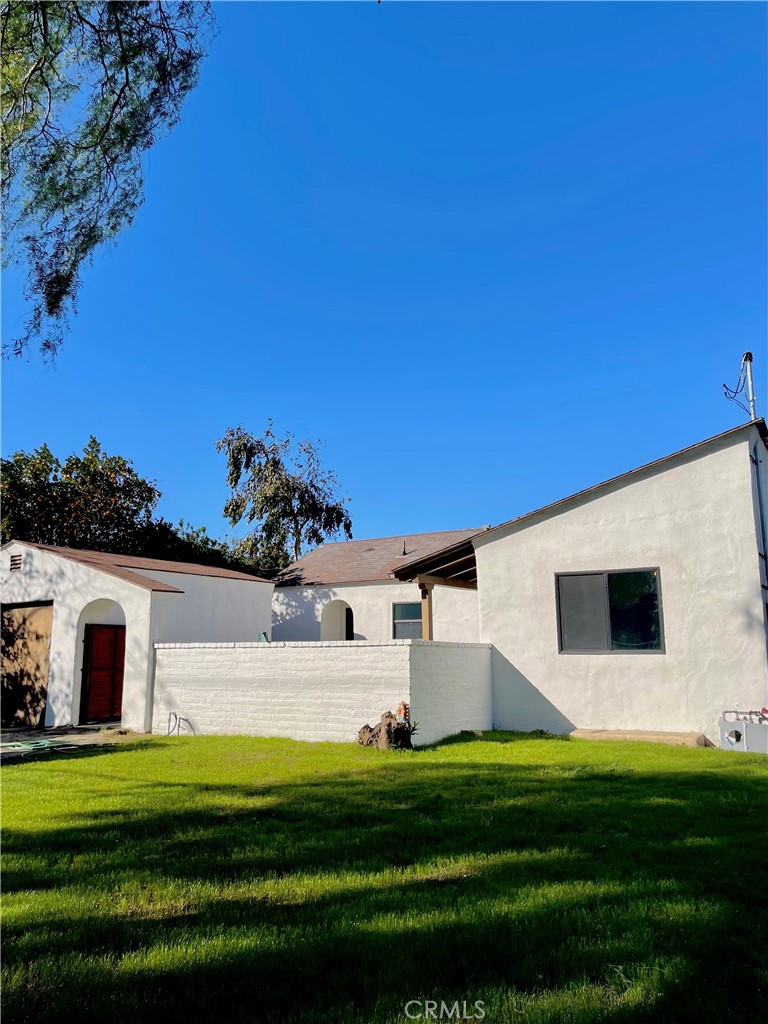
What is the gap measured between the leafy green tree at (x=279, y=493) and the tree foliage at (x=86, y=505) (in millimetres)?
4702

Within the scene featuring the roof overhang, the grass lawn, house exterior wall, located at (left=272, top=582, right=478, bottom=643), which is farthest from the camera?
house exterior wall, located at (left=272, top=582, right=478, bottom=643)

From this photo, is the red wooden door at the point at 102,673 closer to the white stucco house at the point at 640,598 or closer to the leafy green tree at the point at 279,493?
the white stucco house at the point at 640,598

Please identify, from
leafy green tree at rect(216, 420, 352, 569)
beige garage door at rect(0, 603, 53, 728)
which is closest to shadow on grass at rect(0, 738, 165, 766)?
beige garage door at rect(0, 603, 53, 728)

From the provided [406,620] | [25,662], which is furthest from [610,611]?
[25,662]

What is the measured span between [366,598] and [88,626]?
9506 millimetres

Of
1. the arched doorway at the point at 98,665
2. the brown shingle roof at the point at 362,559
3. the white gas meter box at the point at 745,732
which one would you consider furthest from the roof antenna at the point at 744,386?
the arched doorway at the point at 98,665

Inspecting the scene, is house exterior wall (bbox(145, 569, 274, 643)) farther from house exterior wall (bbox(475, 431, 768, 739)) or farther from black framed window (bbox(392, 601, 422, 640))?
house exterior wall (bbox(475, 431, 768, 739))

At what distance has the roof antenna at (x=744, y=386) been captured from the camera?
12914mm

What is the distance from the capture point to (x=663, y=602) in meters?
11.2

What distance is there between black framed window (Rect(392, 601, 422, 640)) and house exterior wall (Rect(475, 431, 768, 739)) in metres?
8.71

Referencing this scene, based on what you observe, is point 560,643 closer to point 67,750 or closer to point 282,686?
point 282,686

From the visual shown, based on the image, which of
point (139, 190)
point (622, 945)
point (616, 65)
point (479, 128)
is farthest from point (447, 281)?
point (622, 945)

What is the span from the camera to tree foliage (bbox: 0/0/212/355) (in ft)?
17.8

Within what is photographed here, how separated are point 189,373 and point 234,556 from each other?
53.8 ft
